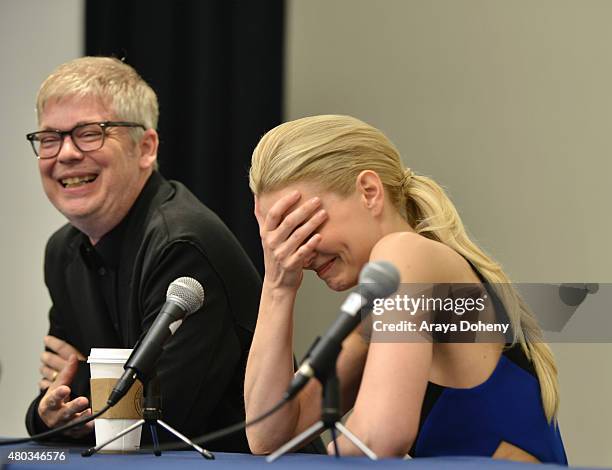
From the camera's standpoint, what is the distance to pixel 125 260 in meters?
2.38

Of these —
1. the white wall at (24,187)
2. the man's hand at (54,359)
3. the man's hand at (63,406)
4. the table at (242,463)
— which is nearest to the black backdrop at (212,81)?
the white wall at (24,187)

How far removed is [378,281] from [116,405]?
63 cm

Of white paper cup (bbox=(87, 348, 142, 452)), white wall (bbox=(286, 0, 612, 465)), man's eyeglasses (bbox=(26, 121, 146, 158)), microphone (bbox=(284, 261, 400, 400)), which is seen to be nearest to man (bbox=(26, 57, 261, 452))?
man's eyeglasses (bbox=(26, 121, 146, 158))

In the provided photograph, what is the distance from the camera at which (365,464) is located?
130 cm

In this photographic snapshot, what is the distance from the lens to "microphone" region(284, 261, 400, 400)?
124cm

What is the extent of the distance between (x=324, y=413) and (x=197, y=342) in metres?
0.87

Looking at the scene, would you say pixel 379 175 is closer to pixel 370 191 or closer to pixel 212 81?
pixel 370 191

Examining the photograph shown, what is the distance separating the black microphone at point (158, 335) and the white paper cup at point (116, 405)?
0.10 m

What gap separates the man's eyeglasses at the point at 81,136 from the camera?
242 cm

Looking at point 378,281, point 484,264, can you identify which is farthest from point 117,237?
point 378,281

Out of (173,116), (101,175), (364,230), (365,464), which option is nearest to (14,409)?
(173,116)

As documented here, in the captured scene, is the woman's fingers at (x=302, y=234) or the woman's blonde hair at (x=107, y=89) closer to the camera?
the woman's fingers at (x=302, y=234)

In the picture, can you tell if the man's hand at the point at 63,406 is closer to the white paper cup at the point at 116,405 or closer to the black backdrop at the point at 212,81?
the white paper cup at the point at 116,405

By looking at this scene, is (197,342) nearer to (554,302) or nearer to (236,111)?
(554,302)
